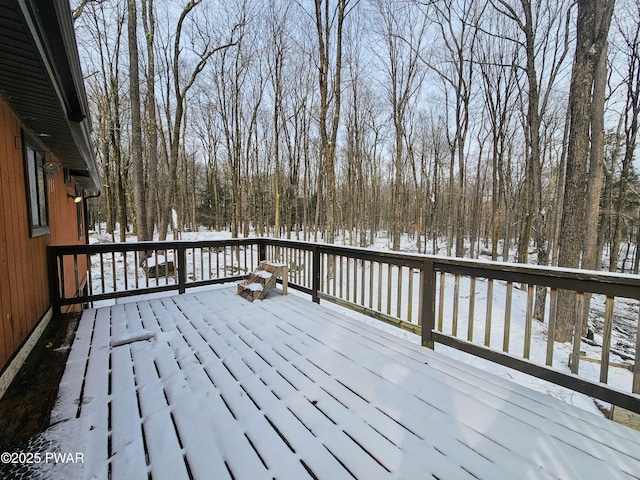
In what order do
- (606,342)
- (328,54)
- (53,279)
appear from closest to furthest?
(606,342) < (53,279) < (328,54)

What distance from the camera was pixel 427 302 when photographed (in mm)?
2787

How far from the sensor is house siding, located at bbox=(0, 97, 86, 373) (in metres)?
2.24

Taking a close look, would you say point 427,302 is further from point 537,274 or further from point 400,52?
point 400,52

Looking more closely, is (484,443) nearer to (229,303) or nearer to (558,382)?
(558,382)

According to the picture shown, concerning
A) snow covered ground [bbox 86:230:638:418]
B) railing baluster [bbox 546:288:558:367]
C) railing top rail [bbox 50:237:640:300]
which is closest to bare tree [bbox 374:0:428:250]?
snow covered ground [bbox 86:230:638:418]

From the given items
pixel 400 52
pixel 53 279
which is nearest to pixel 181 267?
pixel 53 279

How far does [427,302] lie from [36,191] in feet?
14.6

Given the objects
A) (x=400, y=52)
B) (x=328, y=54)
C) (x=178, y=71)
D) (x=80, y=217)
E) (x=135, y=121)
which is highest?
(x=400, y=52)

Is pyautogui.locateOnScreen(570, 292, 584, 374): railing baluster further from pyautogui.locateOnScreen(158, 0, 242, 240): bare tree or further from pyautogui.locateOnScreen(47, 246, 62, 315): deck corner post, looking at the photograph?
pyautogui.locateOnScreen(158, 0, 242, 240): bare tree

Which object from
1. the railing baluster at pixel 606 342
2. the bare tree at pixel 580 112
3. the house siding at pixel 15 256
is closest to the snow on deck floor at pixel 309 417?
the railing baluster at pixel 606 342

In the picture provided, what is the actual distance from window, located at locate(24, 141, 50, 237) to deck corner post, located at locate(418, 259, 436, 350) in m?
4.01

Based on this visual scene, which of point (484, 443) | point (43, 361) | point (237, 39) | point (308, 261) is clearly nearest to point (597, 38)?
point (308, 261)

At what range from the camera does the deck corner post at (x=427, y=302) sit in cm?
277

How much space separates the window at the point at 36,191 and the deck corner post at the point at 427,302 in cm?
401
